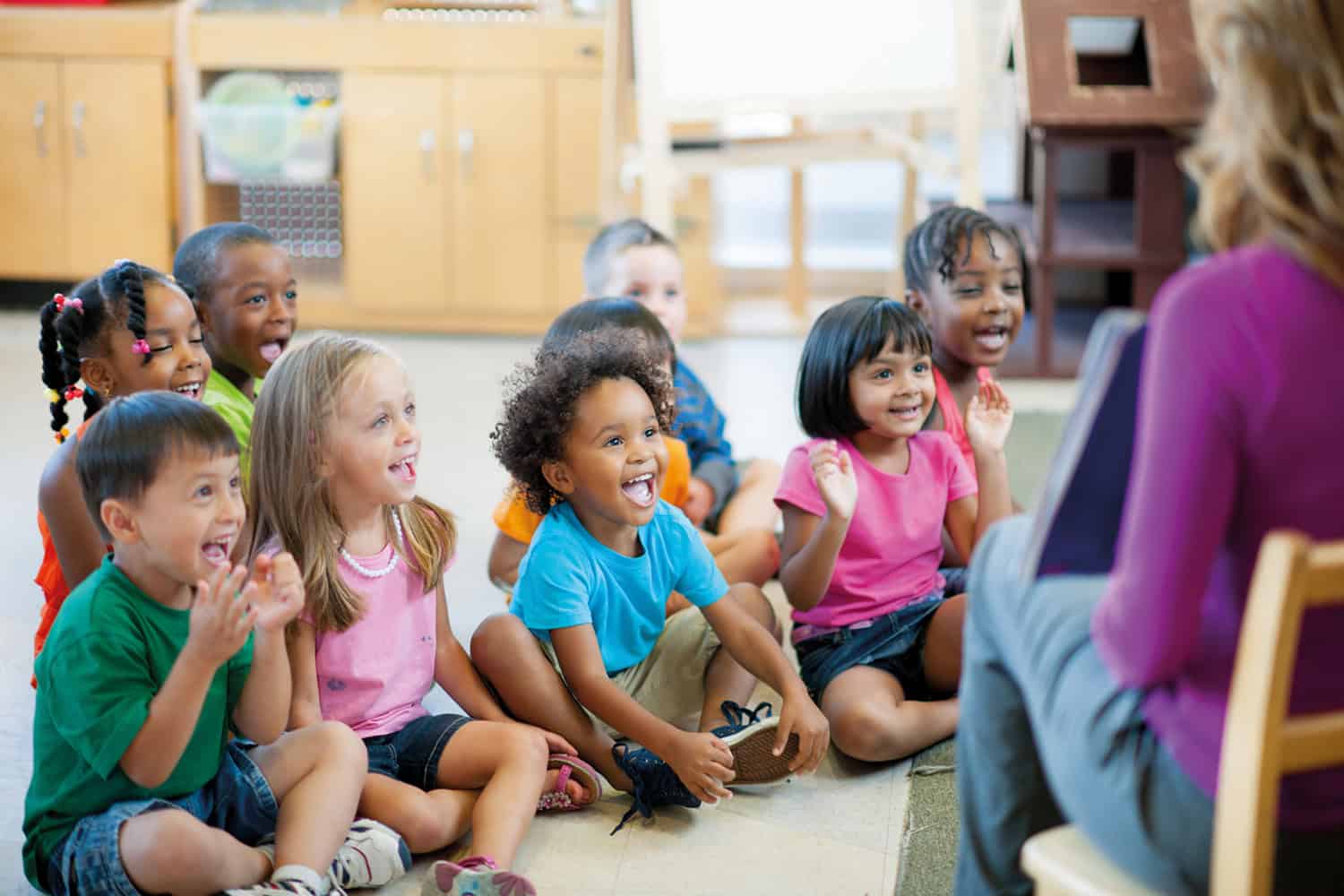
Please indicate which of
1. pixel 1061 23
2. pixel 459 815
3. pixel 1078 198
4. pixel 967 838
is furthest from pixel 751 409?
pixel 967 838

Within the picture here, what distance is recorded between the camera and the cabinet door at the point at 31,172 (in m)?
4.50

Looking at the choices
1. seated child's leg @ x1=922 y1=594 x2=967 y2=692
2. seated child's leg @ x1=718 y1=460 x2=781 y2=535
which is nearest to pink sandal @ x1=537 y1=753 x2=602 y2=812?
seated child's leg @ x1=922 y1=594 x2=967 y2=692

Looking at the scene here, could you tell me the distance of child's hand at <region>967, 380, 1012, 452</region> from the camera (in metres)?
2.02

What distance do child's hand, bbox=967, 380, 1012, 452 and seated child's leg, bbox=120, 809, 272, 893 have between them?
1068 millimetres

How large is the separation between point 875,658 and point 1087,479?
929 mm

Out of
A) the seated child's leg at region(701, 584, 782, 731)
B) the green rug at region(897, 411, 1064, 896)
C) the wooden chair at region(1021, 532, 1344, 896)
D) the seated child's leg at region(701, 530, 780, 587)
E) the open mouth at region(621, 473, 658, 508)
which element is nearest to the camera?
the wooden chair at region(1021, 532, 1344, 896)

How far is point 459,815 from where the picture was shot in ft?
5.52

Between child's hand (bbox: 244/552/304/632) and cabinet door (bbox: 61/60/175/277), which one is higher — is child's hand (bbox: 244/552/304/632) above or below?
below

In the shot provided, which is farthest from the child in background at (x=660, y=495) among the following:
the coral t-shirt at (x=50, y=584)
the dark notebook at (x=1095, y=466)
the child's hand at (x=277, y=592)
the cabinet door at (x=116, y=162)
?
the cabinet door at (x=116, y=162)

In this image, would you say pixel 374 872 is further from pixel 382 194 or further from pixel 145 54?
pixel 145 54

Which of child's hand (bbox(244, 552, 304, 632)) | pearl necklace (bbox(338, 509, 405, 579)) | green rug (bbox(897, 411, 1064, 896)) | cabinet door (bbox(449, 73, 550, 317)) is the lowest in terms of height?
green rug (bbox(897, 411, 1064, 896))

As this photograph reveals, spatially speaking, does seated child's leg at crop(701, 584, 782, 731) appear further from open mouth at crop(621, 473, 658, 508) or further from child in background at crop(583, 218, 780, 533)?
child in background at crop(583, 218, 780, 533)

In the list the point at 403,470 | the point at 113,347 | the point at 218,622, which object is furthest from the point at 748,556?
the point at 218,622

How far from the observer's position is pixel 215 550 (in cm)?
150
